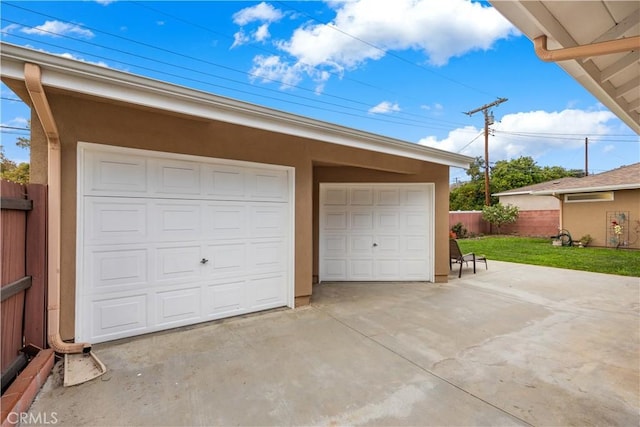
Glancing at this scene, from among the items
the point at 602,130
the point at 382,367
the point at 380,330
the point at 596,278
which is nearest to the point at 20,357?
the point at 382,367

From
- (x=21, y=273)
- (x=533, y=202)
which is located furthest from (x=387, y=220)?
(x=533, y=202)

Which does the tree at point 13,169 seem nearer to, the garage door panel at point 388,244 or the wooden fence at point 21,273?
the wooden fence at point 21,273

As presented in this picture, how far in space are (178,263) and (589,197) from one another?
1669 cm

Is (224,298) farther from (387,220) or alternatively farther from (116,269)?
(387,220)

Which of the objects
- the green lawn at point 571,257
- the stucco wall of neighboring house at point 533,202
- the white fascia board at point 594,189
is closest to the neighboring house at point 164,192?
the green lawn at point 571,257

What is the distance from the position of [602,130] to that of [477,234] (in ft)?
58.2

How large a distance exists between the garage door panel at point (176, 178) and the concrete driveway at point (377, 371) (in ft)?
5.93

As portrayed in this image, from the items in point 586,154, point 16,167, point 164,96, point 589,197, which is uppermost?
point 586,154

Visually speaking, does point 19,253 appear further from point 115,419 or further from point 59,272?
point 115,419

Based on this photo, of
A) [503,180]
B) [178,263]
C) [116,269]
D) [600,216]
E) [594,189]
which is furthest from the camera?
[503,180]

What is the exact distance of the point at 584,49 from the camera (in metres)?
1.85

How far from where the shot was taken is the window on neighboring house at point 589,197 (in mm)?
12546

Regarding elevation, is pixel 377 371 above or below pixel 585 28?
below

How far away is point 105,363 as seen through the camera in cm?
296
